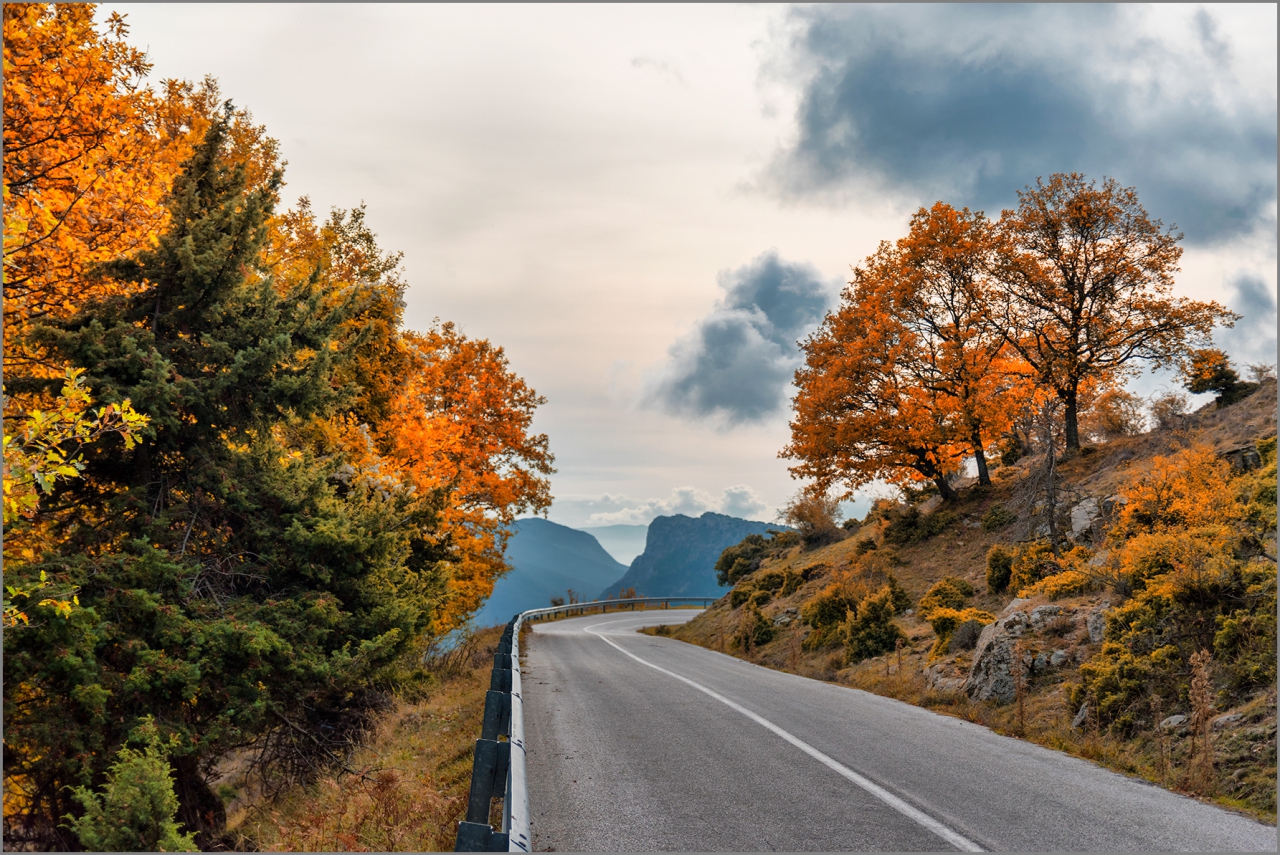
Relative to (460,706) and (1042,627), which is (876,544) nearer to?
(1042,627)

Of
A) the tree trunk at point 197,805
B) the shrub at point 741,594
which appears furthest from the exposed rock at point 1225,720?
the shrub at point 741,594

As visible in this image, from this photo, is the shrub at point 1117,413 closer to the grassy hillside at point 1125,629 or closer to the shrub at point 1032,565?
the grassy hillside at point 1125,629

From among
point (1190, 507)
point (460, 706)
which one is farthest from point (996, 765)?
point (460, 706)

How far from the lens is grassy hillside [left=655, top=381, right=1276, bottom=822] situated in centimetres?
736

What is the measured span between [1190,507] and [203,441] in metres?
14.8

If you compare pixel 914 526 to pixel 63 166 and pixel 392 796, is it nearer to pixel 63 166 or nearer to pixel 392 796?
pixel 392 796

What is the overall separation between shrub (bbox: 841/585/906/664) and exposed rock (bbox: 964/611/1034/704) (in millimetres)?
3950

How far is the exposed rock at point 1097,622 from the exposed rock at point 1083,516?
19.3 feet

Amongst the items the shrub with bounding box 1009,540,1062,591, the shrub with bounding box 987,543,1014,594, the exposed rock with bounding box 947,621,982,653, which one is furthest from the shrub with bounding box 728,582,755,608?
the exposed rock with bounding box 947,621,982,653

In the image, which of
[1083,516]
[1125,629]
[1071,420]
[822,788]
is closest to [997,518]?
[1083,516]

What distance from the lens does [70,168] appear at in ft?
30.2

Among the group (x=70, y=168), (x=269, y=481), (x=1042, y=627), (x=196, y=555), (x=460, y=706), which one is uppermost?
(x=70, y=168)

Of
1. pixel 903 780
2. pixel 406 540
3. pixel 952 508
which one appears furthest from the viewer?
pixel 952 508

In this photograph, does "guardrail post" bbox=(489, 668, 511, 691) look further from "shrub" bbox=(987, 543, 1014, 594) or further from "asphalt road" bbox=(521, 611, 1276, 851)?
"shrub" bbox=(987, 543, 1014, 594)
